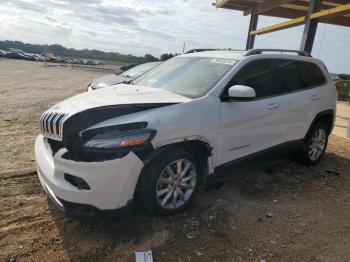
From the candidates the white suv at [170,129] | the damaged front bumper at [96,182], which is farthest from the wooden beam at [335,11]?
the damaged front bumper at [96,182]

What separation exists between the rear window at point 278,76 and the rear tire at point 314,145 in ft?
2.46

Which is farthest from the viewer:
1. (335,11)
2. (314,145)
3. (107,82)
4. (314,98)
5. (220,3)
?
(220,3)

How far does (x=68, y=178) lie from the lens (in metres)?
Answer: 3.43

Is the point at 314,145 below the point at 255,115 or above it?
below

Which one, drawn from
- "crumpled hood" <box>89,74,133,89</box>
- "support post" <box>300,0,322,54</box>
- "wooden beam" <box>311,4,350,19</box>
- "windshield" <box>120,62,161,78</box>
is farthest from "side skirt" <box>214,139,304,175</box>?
"support post" <box>300,0,322,54</box>

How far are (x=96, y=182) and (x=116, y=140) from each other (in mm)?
408

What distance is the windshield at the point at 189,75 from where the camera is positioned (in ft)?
14.4

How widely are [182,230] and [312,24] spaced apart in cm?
924

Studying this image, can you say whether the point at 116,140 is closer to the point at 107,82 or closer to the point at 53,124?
the point at 53,124

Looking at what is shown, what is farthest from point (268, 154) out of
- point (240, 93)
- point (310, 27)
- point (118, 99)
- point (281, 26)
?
point (281, 26)

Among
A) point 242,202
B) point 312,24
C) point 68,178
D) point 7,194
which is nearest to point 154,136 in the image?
point 68,178

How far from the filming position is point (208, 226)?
3.96 meters

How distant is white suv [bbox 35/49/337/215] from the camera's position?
334 centimetres

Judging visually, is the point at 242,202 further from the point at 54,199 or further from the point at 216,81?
the point at 54,199
